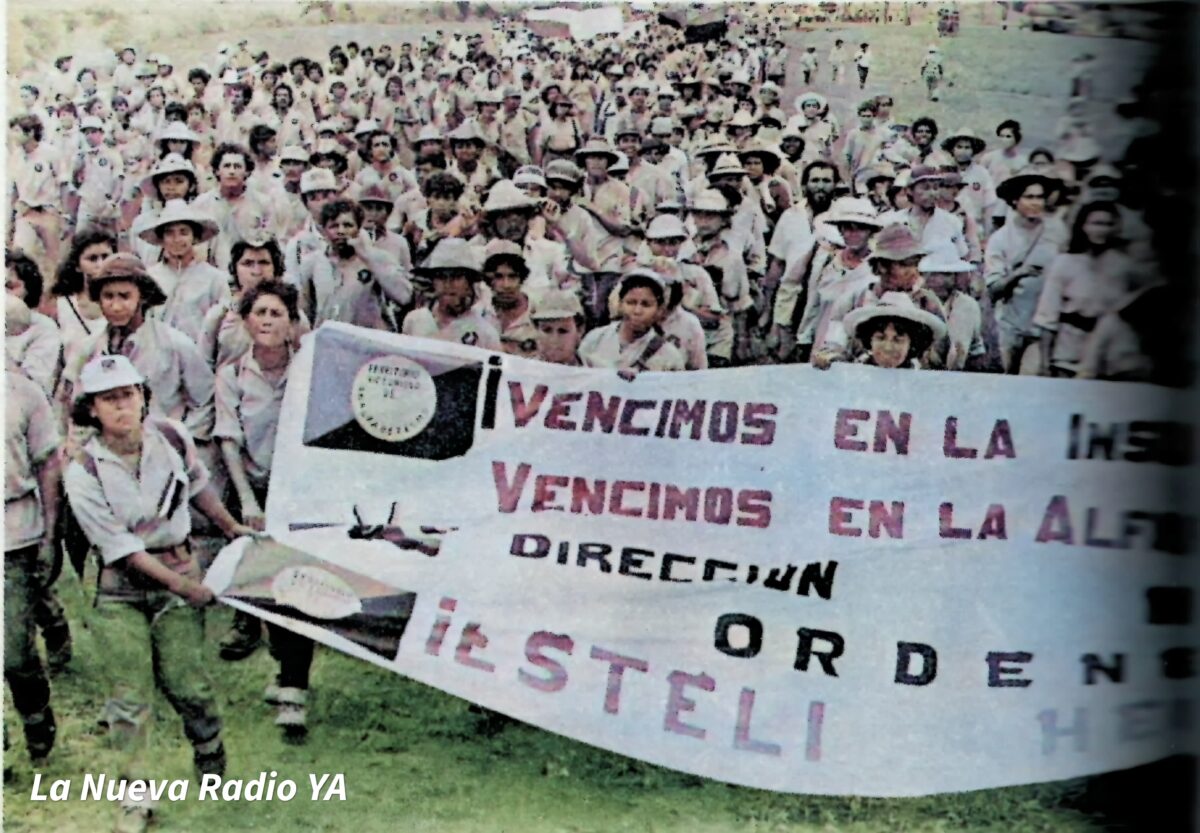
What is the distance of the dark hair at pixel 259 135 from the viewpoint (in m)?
5.16

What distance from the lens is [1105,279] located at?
15.9ft

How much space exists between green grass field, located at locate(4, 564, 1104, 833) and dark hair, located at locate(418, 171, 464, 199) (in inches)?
66.8

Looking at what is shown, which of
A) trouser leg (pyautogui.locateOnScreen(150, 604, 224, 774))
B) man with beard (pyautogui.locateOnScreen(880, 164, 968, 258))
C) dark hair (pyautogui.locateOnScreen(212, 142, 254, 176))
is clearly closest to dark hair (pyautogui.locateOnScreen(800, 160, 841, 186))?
man with beard (pyautogui.locateOnScreen(880, 164, 968, 258))

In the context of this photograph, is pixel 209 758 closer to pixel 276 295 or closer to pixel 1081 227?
pixel 276 295

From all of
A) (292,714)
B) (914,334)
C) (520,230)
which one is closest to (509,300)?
(520,230)

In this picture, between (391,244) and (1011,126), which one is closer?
(1011,126)

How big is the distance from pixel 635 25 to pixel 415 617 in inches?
88.3

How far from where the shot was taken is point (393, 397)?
5020 mm

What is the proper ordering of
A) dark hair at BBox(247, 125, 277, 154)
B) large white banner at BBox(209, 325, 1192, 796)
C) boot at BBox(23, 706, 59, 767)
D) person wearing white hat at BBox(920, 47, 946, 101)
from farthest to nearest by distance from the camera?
dark hair at BBox(247, 125, 277, 154), boot at BBox(23, 706, 59, 767), person wearing white hat at BBox(920, 47, 946, 101), large white banner at BBox(209, 325, 1192, 796)

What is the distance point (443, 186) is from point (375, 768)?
210cm

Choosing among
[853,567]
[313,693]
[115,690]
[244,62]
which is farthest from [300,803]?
[244,62]

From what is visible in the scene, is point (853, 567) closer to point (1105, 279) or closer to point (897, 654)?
point (897, 654)

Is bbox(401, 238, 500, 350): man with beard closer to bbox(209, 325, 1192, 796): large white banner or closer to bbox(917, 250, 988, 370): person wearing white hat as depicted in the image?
bbox(209, 325, 1192, 796): large white banner

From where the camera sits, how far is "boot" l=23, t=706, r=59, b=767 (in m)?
5.05
